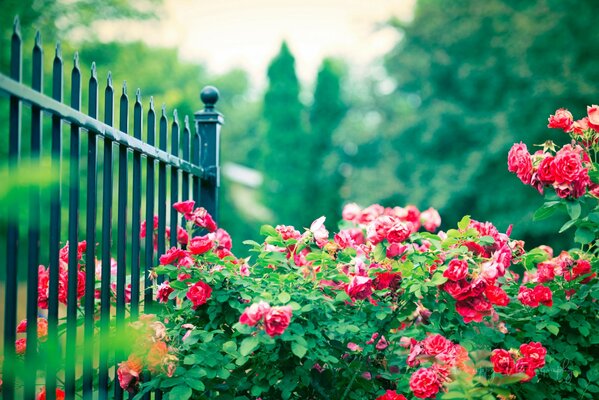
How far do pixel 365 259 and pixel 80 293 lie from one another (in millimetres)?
1101

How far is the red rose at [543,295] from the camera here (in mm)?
2393

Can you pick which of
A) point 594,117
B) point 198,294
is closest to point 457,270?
point 198,294

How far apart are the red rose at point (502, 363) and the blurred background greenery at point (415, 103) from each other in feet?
39.2

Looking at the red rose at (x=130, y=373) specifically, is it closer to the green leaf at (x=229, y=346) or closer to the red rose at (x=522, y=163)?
the green leaf at (x=229, y=346)

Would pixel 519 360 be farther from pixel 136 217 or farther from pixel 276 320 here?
pixel 136 217

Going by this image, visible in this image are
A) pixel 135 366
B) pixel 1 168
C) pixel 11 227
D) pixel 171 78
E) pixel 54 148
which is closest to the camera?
pixel 1 168

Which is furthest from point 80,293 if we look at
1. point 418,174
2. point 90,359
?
point 418,174

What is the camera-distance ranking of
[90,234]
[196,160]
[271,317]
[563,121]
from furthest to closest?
[196,160]
[563,121]
[90,234]
[271,317]

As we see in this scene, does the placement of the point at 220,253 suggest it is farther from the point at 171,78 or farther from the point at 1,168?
the point at 171,78

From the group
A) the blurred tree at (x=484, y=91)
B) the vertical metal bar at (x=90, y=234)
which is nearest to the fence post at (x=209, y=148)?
the vertical metal bar at (x=90, y=234)

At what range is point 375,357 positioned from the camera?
256 centimetres

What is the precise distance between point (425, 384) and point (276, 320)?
547 mm

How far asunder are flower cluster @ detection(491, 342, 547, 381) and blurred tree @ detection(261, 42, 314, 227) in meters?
19.3

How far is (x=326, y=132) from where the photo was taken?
23.6 meters
